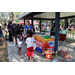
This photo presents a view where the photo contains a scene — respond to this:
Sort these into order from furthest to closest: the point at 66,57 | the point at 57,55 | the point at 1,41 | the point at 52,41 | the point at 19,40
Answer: the point at 1,41 < the point at 52,41 < the point at 57,55 < the point at 19,40 < the point at 66,57

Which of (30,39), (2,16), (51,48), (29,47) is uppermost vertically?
(2,16)

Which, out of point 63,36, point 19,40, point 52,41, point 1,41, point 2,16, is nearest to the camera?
point 19,40

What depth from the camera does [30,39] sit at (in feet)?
10.5

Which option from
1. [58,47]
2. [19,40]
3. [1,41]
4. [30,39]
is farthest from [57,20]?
[1,41]

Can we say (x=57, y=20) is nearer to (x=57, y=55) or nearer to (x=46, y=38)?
(x=46, y=38)

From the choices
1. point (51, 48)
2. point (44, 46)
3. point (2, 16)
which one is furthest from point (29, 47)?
point (2, 16)

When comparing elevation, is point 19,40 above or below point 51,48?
above

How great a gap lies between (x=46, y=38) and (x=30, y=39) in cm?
160

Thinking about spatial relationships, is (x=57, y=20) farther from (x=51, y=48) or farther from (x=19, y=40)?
(x=19, y=40)

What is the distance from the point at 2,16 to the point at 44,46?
154 feet

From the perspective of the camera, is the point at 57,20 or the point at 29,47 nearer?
the point at 29,47

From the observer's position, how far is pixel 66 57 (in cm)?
371
